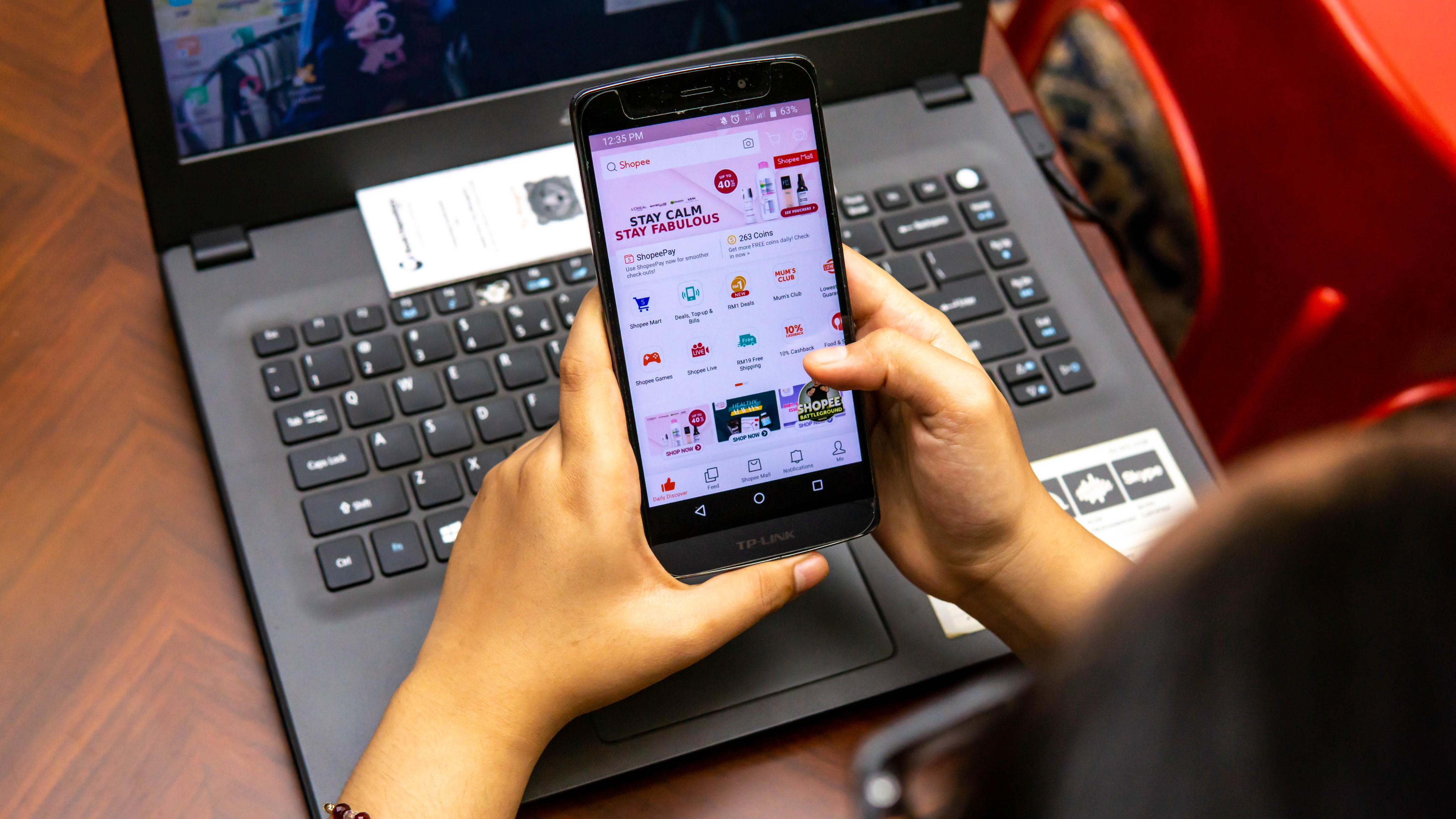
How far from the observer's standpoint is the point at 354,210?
0.69 metres

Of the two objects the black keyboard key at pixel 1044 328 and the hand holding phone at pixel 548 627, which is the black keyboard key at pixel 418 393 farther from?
the black keyboard key at pixel 1044 328

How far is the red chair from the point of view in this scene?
750 mm

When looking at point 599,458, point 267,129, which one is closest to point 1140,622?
point 599,458

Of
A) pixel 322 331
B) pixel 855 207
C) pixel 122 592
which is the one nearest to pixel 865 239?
pixel 855 207

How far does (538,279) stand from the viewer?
0.67 metres

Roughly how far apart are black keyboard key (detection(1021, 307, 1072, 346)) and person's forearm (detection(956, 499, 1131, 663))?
0.15 m

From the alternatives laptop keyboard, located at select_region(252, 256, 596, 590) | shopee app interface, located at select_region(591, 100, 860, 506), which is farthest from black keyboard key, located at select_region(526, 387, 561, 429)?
shopee app interface, located at select_region(591, 100, 860, 506)

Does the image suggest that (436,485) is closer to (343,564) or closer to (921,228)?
(343,564)

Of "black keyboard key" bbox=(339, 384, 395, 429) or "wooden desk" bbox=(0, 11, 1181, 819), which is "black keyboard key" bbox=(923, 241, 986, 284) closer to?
"wooden desk" bbox=(0, 11, 1181, 819)

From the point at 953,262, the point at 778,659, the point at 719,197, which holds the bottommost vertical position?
the point at 778,659

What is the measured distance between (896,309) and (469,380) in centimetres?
26

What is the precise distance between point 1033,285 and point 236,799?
562mm

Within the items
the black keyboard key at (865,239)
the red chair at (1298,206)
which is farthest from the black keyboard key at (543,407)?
the red chair at (1298,206)

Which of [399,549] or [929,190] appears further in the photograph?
[929,190]
